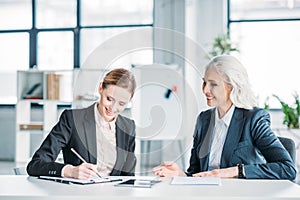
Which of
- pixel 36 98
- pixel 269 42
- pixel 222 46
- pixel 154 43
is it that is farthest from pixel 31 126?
pixel 269 42

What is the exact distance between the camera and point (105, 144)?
2.54m

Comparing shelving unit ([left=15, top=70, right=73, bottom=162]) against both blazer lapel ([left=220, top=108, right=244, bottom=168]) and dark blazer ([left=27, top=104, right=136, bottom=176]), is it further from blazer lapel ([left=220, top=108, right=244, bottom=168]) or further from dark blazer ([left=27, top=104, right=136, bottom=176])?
blazer lapel ([left=220, top=108, right=244, bottom=168])

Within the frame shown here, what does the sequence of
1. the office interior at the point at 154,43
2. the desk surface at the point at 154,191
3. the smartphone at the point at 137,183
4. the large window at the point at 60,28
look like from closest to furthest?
the desk surface at the point at 154,191 → the smartphone at the point at 137,183 → the office interior at the point at 154,43 → the large window at the point at 60,28

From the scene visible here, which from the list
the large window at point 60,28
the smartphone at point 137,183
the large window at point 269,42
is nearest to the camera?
the smartphone at point 137,183

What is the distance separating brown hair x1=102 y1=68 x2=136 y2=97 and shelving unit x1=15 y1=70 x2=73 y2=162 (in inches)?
185

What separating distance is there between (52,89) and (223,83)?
4948mm

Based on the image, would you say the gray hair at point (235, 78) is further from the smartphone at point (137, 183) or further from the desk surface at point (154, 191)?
the smartphone at point (137, 183)

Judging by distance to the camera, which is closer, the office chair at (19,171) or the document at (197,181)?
the document at (197,181)

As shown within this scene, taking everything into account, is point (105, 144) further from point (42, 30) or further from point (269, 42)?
point (42, 30)

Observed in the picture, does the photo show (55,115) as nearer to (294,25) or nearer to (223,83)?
(294,25)

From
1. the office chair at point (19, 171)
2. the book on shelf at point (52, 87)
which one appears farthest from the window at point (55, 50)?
the office chair at point (19, 171)

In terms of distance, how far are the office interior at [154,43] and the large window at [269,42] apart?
0.01 m

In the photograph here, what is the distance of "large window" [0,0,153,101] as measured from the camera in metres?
8.03

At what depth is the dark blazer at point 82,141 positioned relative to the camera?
2.47 metres
